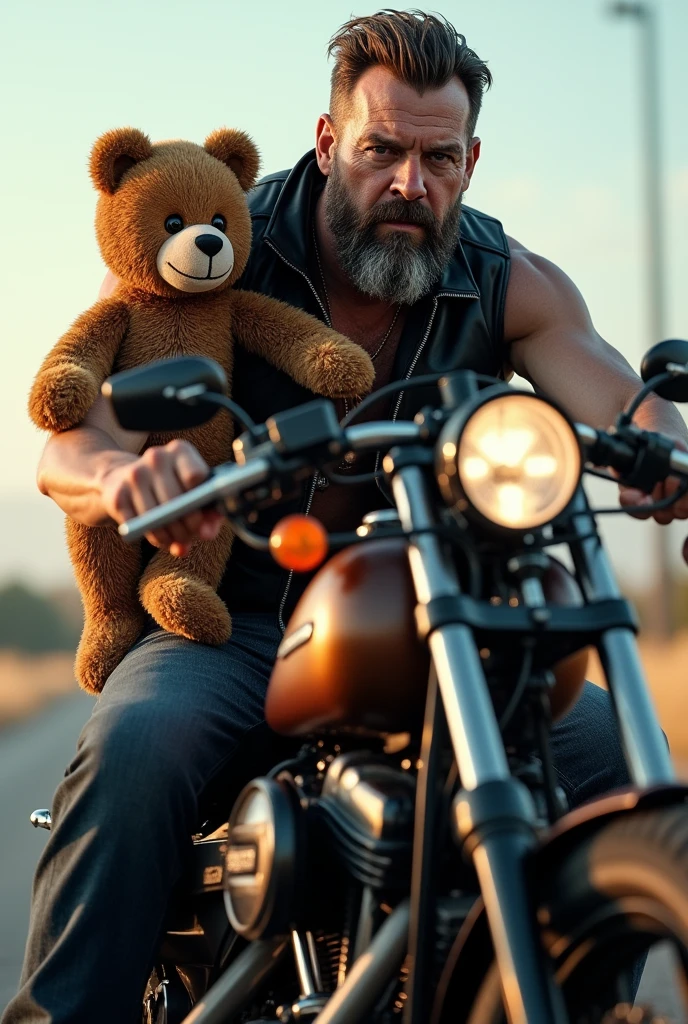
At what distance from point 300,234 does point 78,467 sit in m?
1.03

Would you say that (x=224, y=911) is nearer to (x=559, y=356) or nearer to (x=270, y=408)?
(x=270, y=408)

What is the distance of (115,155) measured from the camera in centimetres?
329

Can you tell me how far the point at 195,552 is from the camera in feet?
10.3

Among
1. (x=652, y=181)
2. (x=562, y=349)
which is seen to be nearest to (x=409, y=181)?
(x=562, y=349)

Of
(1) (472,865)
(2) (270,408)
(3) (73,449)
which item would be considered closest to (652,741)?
(1) (472,865)

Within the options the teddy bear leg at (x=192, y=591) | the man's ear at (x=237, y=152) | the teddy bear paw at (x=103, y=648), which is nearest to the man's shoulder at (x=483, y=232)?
the man's ear at (x=237, y=152)

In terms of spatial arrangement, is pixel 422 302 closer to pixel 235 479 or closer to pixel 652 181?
pixel 235 479

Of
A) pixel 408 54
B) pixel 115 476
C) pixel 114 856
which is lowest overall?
pixel 114 856

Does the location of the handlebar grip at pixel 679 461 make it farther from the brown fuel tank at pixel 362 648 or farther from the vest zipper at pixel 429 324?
the vest zipper at pixel 429 324

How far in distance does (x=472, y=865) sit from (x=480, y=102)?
93.3 inches

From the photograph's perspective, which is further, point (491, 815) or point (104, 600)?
point (104, 600)

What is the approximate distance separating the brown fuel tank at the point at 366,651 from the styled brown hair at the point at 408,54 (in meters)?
1.78

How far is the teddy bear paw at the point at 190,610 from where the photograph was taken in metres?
2.96

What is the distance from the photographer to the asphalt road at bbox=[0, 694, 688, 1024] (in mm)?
4559
